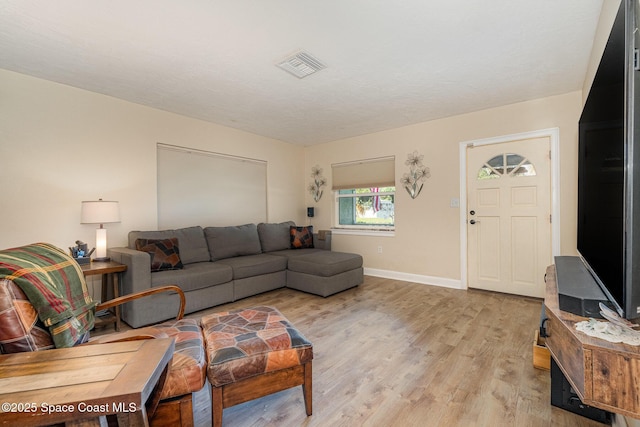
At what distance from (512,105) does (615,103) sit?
2801mm

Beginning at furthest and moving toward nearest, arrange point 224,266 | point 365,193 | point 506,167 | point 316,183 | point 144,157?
point 316,183, point 365,193, point 506,167, point 144,157, point 224,266

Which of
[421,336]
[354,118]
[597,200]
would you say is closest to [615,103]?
[597,200]

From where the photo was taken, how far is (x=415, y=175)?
422cm

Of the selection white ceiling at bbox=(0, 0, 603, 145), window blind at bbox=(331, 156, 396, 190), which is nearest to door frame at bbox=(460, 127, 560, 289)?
white ceiling at bbox=(0, 0, 603, 145)

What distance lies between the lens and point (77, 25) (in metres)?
1.93

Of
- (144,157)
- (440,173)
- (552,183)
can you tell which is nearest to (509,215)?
(552,183)

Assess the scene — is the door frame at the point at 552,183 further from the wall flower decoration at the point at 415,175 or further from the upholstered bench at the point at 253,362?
the upholstered bench at the point at 253,362

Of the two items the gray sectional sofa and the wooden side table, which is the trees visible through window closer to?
the gray sectional sofa

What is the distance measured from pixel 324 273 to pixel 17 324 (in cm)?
276

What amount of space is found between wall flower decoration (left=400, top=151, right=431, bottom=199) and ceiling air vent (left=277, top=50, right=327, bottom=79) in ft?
7.38

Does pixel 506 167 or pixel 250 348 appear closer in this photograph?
pixel 250 348

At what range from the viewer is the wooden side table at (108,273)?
2451mm

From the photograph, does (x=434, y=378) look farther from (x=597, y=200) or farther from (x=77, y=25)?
(x=77, y=25)

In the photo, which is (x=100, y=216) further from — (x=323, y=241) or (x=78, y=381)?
(x=323, y=241)
